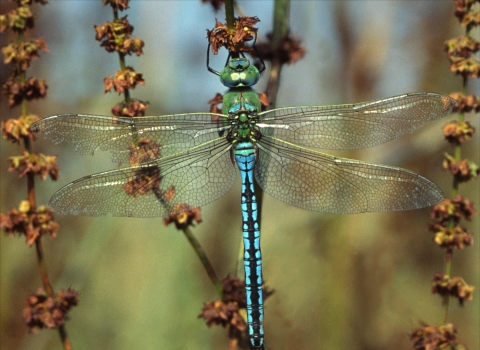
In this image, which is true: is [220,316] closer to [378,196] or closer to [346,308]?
[378,196]

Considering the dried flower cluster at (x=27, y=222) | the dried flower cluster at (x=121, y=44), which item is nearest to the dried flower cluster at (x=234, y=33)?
the dried flower cluster at (x=121, y=44)

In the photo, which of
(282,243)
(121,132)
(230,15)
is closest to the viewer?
(230,15)

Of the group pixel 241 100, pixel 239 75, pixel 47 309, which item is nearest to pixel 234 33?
pixel 239 75

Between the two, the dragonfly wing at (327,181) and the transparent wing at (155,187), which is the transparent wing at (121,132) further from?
the dragonfly wing at (327,181)

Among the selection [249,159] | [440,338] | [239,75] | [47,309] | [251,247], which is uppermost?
[239,75]

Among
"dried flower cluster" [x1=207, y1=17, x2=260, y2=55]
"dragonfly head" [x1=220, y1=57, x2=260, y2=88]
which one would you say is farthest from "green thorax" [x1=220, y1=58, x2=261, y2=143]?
"dried flower cluster" [x1=207, y1=17, x2=260, y2=55]

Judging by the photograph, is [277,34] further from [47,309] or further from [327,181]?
[47,309]

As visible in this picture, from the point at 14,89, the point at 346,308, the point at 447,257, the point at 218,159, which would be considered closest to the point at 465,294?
the point at 447,257
